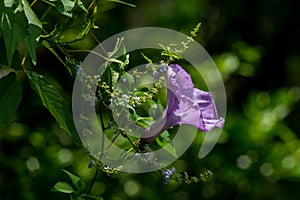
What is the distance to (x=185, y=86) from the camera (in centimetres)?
98

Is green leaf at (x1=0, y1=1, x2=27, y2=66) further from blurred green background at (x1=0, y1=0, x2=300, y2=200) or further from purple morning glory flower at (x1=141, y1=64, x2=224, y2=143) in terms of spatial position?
blurred green background at (x1=0, y1=0, x2=300, y2=200)

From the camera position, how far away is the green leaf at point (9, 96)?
95cm

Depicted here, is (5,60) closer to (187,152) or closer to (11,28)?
(11,28)

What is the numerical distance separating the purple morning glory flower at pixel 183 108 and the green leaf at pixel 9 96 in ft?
0.64

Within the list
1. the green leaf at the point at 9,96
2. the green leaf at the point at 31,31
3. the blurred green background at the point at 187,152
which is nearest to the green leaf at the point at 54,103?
the green leaf at the point at 9,96

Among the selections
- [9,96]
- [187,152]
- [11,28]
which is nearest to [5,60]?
[9,96]

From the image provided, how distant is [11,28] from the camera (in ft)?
2.72

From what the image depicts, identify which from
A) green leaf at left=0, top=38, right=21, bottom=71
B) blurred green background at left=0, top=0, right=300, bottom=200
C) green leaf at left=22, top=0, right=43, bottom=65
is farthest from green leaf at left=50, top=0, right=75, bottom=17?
blurred green background at left=0, top=0, right=300, bottom=200

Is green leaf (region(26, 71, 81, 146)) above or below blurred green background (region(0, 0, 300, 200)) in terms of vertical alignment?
above

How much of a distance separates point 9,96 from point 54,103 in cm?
7

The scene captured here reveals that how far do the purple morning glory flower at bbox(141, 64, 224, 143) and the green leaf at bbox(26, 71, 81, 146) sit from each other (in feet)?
0.36

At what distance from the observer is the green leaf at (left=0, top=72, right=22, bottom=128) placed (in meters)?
0.95

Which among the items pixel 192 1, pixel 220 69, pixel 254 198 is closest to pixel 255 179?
pixel 254 198

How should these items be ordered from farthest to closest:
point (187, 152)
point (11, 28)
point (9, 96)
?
point (187, 152) < point (9, 96) < point (11, 28)
